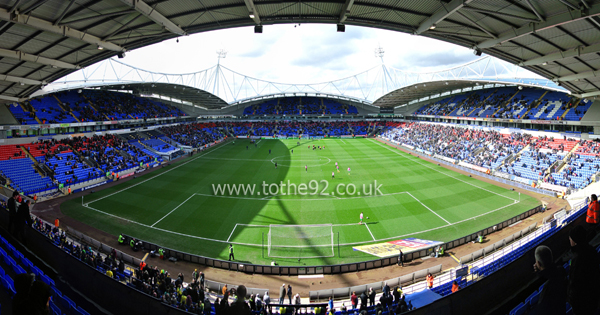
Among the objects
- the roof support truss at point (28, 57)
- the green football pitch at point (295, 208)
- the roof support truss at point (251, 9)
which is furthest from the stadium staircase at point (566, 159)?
the roof support truss at point (28, 57)

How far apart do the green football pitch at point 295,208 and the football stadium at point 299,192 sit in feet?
0.70

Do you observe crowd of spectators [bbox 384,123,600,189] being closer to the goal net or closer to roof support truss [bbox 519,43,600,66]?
roof support truss [bbox 519,43,600,66]

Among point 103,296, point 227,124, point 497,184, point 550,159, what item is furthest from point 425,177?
point 227,124

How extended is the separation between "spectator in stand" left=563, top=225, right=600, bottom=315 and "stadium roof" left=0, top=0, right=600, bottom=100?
1144cm

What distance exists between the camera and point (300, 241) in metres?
19.9

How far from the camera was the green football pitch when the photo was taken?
19814 millimetres

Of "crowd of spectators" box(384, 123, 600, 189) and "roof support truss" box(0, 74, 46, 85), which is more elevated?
"roof support truss" box(0, 74, 46, 85)

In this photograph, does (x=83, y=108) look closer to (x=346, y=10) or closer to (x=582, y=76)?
(x=346, y=10)

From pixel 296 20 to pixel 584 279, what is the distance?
51.0 feet

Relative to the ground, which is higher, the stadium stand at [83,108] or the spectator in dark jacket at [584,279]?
the stadium stand at [83,108]

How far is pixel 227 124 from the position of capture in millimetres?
86500

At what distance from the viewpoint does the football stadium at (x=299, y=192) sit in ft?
33.8

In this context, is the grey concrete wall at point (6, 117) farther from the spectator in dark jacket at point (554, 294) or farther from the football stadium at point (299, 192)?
the spectator in dark jacket at point (554, 294)

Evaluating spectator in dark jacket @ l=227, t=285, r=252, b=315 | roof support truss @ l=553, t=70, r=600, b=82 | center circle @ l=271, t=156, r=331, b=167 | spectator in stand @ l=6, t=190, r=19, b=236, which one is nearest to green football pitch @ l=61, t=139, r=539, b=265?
center circle @ l=271, t=156, r=331, b=167
